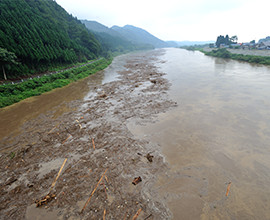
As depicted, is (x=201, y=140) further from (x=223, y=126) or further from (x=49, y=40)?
(x=49, y=40)

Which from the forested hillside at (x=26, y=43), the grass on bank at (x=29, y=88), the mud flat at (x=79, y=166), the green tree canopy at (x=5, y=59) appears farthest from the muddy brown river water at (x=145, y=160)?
the forested hillside at (x=26, y=43)

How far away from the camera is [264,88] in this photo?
1858cm

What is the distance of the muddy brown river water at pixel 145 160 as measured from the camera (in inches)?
210

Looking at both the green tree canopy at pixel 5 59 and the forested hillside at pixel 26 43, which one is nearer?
the green tree canopy at pixel 5 59

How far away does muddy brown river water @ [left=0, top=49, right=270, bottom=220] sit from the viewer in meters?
5.34

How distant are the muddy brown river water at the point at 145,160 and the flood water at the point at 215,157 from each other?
0.04 meters

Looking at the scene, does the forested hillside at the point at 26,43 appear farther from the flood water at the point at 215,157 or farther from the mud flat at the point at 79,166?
the flood water at the point at 215,157

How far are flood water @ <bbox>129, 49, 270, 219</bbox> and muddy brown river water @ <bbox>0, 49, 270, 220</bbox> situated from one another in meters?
0.04

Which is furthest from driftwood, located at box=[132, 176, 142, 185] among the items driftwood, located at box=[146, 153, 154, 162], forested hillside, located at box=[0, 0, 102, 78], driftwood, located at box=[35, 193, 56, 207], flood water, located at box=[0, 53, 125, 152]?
forested hillside, located at box=[0, 0, 102, 78]

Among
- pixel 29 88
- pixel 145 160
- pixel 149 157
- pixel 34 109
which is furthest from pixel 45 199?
pixel 29 88

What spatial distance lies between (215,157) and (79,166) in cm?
742

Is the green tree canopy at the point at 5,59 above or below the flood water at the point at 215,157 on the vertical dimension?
above

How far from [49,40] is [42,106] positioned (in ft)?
91.2

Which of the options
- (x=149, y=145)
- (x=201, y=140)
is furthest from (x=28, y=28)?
(x=201, y=140)
